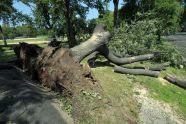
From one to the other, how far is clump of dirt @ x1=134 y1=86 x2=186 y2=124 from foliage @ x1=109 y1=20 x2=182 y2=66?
445cm

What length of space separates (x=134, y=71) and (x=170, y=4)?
67.3 ft

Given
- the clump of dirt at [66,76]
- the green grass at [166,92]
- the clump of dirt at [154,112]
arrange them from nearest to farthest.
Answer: the clump of dirt at [66,76], the clump of dirt at [154,112], the green grass at [166,92]

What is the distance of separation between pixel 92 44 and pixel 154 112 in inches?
129

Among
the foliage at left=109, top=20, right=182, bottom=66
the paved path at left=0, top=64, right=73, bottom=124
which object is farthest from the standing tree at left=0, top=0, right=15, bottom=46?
the paved path at left=0, top=64, right=73, bottom=124

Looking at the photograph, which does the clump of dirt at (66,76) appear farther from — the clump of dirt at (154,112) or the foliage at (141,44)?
the foliage at (141,44)

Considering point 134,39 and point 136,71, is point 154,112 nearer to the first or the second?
point 136,71

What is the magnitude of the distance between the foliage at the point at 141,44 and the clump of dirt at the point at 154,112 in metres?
4.45

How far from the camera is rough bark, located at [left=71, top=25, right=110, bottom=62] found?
32.0 feet

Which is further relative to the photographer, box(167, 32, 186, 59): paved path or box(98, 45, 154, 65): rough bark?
box(167, 32, 186, 59): paved path

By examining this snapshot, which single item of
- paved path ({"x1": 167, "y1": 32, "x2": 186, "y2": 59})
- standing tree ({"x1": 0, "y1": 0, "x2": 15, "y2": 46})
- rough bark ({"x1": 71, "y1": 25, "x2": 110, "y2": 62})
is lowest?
paved path ({"x1": 167, "y1": 32, "x2": 186, "y2": 59})

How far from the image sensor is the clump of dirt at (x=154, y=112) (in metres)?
8.02

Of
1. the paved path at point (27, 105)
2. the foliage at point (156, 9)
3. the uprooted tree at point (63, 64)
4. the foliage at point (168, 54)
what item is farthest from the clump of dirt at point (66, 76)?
the foliage at point (156, 9)

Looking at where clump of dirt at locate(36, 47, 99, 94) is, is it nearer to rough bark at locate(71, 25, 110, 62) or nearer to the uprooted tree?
the uprooted tree

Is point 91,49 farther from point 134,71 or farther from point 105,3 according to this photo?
→ point 105,3
